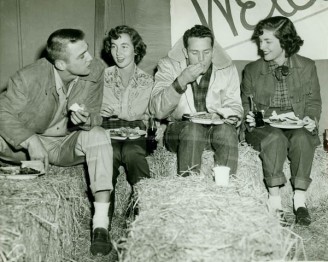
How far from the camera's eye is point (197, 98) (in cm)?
389

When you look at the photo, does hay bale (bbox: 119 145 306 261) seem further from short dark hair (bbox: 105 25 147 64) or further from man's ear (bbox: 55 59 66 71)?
short dark hair (bbox: 105 25 147 64)

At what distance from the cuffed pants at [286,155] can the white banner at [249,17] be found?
1702 mm

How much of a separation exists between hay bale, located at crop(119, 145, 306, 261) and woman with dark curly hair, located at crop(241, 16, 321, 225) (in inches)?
45.1

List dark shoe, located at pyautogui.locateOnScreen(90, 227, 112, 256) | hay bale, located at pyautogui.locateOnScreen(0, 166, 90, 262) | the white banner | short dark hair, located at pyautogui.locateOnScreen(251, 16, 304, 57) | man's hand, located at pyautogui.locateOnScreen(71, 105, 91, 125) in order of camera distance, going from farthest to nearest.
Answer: the white banner → short dark hair, located at pyautogui.locateOnScreen(251, 16, 304, 57) → man's hand, located at pyautogui.locateOnScreen(71, 105, 91, 125) → dark shoe, located at pyautogui.locateOnScreen(90, 227, 112, 256) → hay bale, located at pyautogui.locateOnScreen(0, 166, 90, 262)

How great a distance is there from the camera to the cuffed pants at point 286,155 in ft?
11.7

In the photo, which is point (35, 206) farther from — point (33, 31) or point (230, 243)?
point (33, 31)

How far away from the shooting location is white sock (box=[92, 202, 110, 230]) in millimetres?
2979

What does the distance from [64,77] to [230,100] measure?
1.53m

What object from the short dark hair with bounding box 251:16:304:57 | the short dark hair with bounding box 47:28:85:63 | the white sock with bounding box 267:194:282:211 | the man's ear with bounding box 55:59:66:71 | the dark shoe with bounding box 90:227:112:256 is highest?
the short dark hair with bounding box 251:16:304:57

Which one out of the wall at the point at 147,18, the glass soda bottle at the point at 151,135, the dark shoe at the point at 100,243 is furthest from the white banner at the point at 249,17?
the dark shoe at the point at 100,243

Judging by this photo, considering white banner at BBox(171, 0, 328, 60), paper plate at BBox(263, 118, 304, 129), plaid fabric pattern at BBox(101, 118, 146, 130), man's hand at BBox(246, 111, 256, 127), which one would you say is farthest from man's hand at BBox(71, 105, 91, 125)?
white banner at BBox(171, 0, 328, 60)

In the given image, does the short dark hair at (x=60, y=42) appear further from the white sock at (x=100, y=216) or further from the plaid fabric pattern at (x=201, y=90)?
the white sock at (x=100, y=216)

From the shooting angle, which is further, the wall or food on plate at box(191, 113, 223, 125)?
the wall

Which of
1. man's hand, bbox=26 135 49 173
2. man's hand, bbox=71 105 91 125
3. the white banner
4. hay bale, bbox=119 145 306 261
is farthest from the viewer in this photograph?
the white banner
